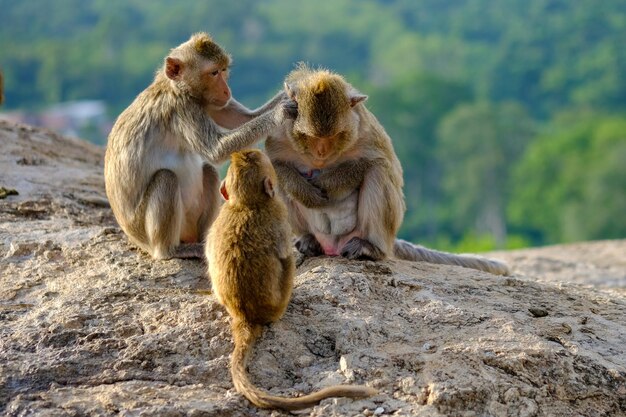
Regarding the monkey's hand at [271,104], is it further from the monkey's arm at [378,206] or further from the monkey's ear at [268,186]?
the monkey's ear at [268,186]

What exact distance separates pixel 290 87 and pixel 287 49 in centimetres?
9619

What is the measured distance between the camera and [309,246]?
313 inches

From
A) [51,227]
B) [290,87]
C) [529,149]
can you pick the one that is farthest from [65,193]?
[529,149]

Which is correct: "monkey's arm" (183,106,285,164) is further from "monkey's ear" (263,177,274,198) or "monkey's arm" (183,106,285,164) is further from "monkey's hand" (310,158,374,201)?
"monkey's ear" (263,177,274,198)

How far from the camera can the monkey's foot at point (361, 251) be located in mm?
7664

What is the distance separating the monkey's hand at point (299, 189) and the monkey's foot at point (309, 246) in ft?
0.89

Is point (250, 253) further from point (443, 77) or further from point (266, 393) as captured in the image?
point (443, 77)

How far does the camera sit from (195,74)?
806cm

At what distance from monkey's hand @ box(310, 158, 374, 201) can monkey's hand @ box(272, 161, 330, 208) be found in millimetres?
66

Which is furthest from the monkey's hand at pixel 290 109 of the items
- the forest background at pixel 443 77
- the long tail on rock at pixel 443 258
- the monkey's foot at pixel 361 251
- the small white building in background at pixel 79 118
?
the small white building in background at pixel 79 118

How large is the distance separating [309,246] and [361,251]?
0.47 metres

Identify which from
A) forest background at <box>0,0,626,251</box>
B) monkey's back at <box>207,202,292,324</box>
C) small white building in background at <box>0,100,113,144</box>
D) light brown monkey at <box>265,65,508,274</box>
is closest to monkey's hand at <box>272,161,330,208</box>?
light brown monkey at <box>265,65,508,274</box>

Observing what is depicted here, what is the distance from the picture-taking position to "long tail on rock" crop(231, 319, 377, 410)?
552 cm

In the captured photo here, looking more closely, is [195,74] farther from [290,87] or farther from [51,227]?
[51,227]
